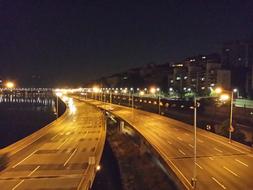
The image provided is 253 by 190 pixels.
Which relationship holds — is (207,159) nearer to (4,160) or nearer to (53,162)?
(53,162)

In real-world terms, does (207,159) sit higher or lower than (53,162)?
higher

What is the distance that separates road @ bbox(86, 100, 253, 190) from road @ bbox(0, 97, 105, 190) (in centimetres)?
901

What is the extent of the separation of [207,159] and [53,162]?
60.5 ft

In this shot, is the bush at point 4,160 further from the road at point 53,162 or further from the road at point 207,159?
the road at point 207,159

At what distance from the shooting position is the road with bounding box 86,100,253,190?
107 feet

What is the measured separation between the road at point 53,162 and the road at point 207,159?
29.6ft

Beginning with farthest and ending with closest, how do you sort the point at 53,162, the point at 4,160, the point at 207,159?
1. the point at 4,160
2. the point at 53,162
3. the point at 207,159

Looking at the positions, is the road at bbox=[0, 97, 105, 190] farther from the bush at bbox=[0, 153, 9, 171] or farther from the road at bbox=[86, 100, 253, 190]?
the road at bbox=[86, 100, 253, 190]

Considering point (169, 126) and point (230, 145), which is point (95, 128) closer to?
point (169, 126)

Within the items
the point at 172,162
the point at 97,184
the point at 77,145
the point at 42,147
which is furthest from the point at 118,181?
the point at 172,162

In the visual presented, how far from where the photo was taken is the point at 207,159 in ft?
138

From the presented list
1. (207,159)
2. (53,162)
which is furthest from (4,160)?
(207,159)

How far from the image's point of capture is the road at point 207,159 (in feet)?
107

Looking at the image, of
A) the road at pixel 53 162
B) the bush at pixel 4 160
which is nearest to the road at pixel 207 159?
the road at pixel 53 162
